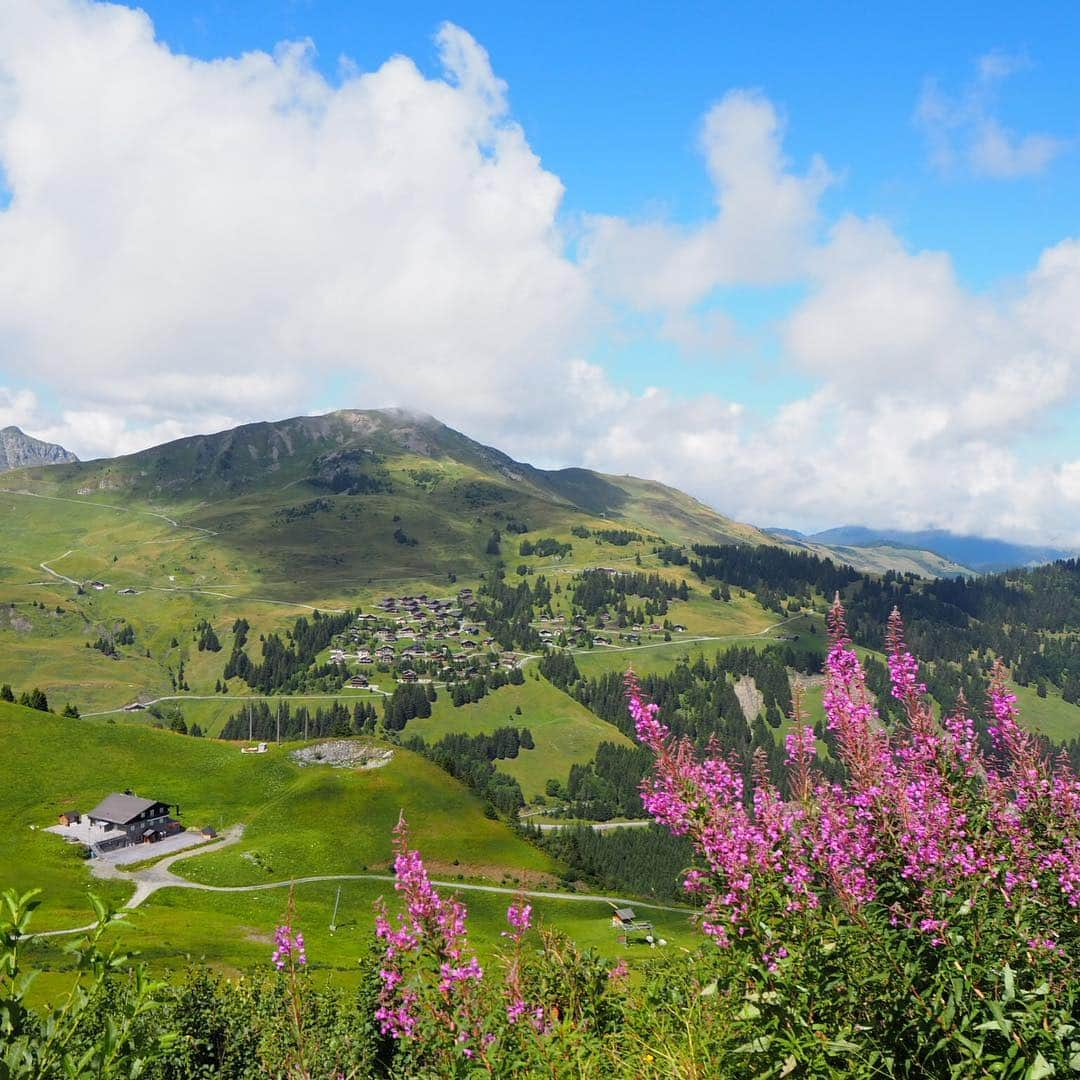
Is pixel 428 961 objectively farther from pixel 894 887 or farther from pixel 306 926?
pixel 306 926

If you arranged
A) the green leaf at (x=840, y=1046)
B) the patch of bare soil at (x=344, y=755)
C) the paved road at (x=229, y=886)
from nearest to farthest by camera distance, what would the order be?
the green leaf at (x=840, y=1046) → the paved road at (x=229, y=886) → the patch of bare soil at (x=344, y=755)

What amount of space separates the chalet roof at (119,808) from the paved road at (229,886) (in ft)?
26.0

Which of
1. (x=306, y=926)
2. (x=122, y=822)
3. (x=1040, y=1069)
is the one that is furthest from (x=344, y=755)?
(x=1040, y=1069)

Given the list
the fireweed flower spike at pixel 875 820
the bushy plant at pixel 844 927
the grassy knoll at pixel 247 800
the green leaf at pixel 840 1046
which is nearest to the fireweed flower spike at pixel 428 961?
the bushy plant at pixel 844 927

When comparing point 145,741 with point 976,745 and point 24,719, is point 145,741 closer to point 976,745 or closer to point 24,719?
point 24,719

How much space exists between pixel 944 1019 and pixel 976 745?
6377 mm

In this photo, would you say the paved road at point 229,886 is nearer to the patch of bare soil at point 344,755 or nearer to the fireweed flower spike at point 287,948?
the patch of bare soil at point 344,755

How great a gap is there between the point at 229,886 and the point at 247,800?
35599mm

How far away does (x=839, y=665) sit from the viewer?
12.0 metres

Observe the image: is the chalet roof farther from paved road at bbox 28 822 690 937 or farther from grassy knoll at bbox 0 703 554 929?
paved road at bbox 28 822 690 937

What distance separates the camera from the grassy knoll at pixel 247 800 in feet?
365

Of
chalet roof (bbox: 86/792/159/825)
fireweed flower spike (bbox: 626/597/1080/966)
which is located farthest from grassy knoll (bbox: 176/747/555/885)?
fireweed flower spike (bbox: 626/597/1080/966)

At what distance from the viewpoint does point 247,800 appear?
135m

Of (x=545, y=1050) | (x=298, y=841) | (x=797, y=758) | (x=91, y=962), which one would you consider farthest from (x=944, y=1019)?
(x=298, y=841)
